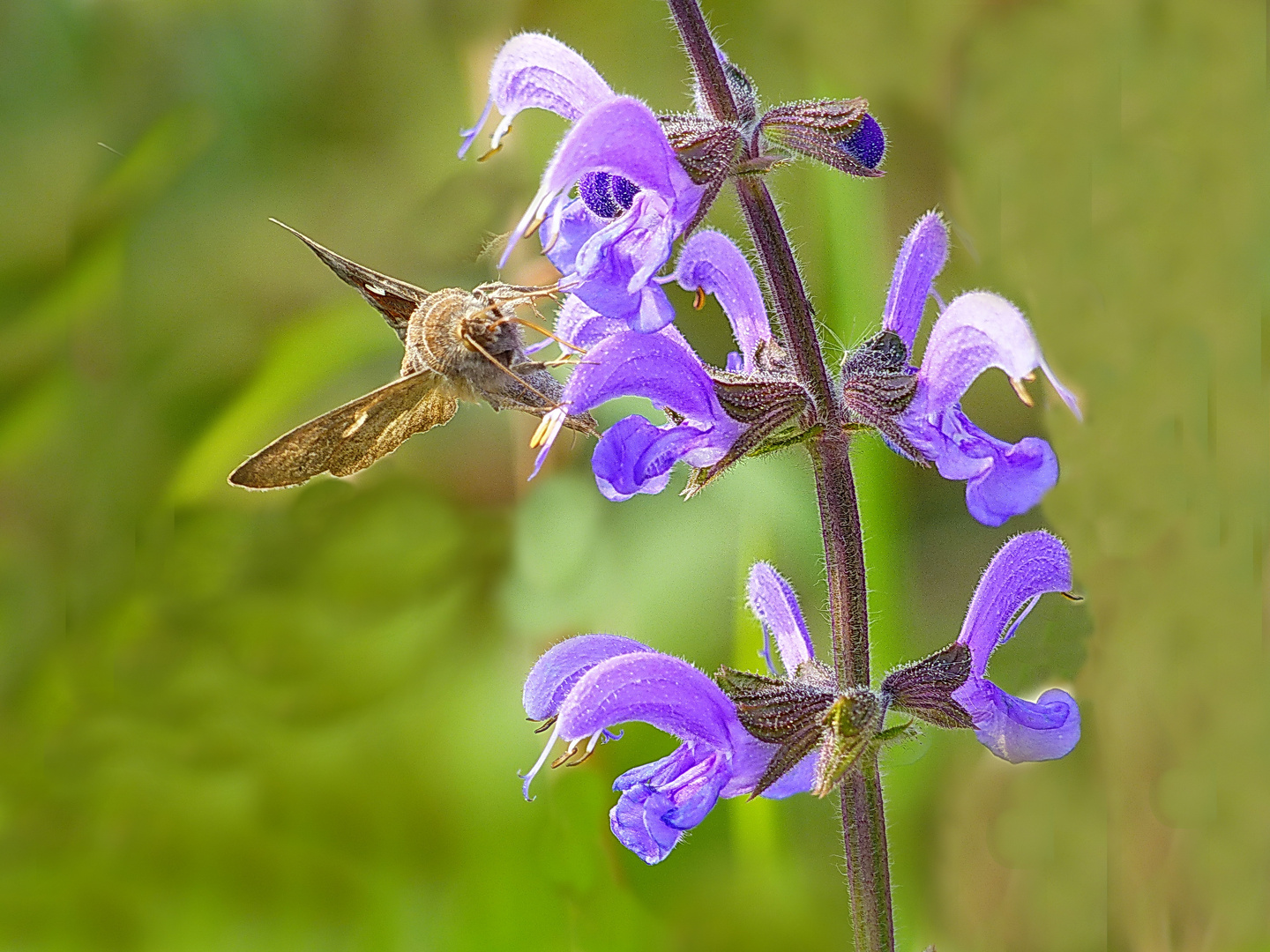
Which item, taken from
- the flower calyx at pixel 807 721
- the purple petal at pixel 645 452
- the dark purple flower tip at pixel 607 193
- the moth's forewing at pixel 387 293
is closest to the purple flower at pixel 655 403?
the purple petal at pixel 645 452

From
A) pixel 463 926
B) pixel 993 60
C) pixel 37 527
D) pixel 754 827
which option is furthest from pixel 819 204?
pixel 37 527

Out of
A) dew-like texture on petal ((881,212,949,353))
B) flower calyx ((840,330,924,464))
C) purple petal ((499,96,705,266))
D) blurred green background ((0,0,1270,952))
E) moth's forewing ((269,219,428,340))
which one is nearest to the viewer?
purple petal ((499,96,705,266))

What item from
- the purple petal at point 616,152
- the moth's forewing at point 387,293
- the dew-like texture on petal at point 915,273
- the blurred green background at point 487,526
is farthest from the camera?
the blurred green background at point 487,526

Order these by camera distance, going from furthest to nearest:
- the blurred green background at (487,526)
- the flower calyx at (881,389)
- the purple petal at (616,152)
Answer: the blurred green background at (487,526)
the flower calyx at (881,389)
the purple petal at (616,152)

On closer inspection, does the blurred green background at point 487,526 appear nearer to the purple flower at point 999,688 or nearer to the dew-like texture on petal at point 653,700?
the purple flower at point 999,688

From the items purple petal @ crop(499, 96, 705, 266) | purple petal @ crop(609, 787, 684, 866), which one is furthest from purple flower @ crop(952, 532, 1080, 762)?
purple petal @ crop(499, 96, 705, 266)

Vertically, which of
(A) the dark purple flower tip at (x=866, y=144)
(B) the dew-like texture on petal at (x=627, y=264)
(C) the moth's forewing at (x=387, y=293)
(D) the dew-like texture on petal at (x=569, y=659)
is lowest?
(D) the dew-like texture on petal at (x=569, y=659)

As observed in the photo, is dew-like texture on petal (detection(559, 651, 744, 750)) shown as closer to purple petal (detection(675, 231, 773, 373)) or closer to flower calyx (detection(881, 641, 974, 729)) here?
flower calyx (detection(881, 641, 974, 729))
